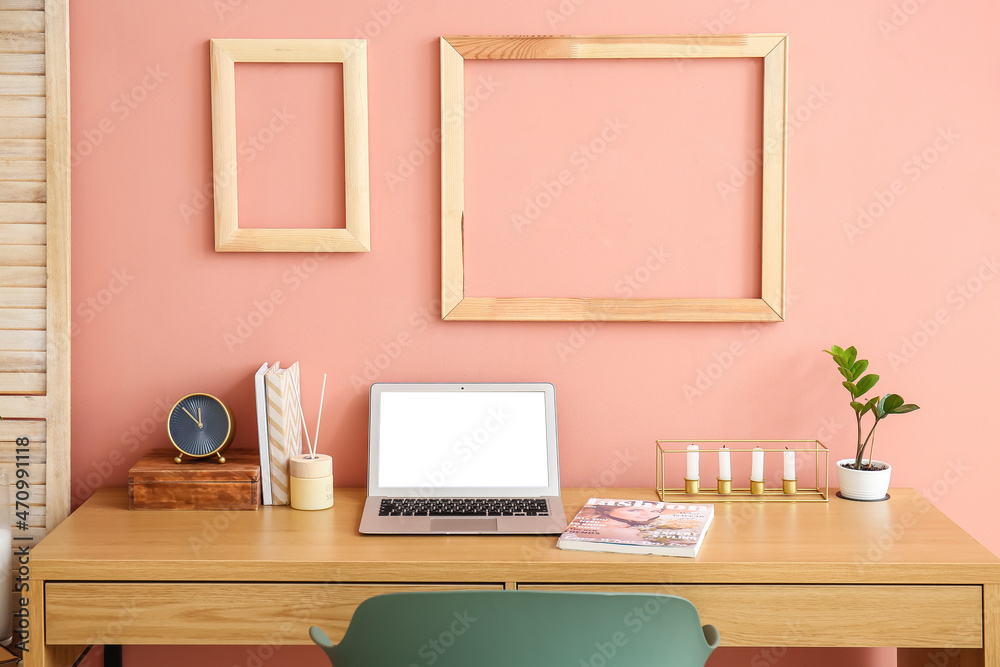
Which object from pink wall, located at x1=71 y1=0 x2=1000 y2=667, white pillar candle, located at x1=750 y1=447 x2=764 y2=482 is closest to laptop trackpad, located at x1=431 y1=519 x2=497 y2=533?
pink wall, located at x1=71 y1=0 x2=1000 y2=667

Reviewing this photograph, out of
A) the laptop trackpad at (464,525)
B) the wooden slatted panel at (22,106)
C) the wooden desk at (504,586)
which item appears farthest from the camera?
the wooden slatted panel at (22,106)

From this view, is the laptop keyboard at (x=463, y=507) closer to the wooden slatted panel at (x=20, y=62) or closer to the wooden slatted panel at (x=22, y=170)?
the wooden slatted panel at (x=22, y=170)

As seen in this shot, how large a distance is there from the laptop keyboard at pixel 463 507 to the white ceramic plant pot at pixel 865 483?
66 centimetres

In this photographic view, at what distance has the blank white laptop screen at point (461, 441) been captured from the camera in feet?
5.47

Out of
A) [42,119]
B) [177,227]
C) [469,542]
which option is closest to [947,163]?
[469,542]

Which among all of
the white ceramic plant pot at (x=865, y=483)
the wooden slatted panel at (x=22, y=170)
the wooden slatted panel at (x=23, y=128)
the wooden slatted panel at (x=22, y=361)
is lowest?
the white ceramic plant pot at (x=865, y=483)

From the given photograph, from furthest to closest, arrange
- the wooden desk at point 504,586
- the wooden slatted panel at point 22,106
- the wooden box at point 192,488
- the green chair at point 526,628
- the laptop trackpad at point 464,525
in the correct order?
the wooden slatted panel at point 22,106, the wooden box at point 192,488, the laptop trackpad at point 464,525, the wooden desk at point 504,586, the green chair at point 526,628

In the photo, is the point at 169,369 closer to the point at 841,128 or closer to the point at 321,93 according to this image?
the point at 321,93

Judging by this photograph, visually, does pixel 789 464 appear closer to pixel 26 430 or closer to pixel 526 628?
pixel 526 628

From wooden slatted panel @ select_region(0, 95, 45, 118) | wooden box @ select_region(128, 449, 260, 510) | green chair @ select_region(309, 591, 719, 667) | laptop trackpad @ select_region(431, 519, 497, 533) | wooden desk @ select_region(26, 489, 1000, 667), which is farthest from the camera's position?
wooden slatted panel @ select_region(0, 95, 45, 118)

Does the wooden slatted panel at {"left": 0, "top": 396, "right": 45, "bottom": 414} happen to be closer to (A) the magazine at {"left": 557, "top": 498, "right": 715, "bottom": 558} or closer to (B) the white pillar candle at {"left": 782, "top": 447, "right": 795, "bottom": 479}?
(A) the magazine at {"left": 557, "top": 498, "right": 715, "bottom": 558}

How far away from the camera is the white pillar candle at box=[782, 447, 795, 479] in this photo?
1664 mm

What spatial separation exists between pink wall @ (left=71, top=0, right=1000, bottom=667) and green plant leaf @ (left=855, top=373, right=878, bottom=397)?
0.12 m

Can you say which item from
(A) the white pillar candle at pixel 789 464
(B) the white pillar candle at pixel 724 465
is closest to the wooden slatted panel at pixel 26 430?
(B) the white pillar candle at pixel 724 465
